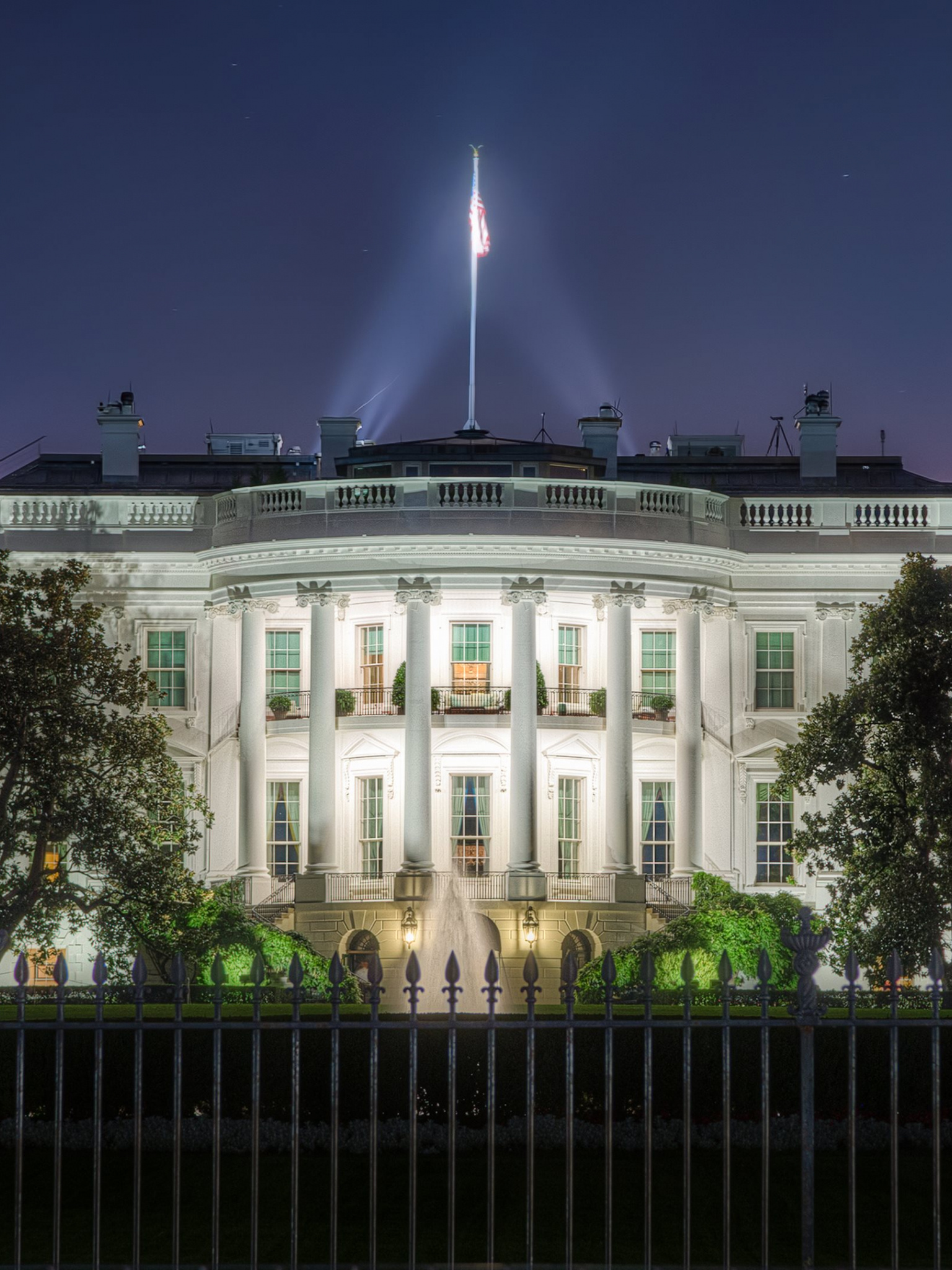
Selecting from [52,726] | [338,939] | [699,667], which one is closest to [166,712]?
[338,939]

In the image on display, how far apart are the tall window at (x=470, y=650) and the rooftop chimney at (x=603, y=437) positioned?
10062 millimetres

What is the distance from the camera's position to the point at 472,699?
2034 inches

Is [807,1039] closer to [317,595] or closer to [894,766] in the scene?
[894,766]

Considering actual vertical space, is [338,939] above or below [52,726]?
below

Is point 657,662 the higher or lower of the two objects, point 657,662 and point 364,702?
the higher

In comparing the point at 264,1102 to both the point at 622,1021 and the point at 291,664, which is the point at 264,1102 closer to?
the point at 622,1021

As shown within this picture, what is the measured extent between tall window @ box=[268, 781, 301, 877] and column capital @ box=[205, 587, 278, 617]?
4.40m

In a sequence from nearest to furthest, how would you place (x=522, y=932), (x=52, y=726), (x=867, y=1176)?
(x=867, y=1176), (x=52, y=726), (x=522, y=932)

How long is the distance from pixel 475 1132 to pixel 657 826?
27273 millimetres

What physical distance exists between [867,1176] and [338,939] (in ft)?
85.7

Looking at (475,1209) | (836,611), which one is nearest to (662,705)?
(836,611)

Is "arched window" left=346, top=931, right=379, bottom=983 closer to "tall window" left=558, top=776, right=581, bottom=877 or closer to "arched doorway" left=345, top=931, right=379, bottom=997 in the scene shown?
"arched doorway" left=345, top=931, right=379, bottom=997

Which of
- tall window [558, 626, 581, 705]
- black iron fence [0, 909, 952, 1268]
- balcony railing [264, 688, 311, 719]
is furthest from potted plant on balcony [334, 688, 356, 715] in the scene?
black iron fence [0, 909, 952, 1268]

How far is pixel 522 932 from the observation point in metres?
48.3
